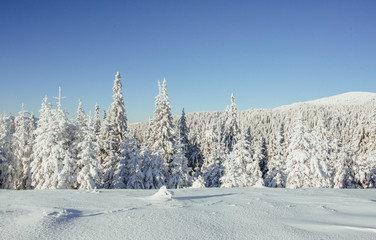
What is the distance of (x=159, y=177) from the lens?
85.7ft

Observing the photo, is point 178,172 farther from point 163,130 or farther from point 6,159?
point 6,159

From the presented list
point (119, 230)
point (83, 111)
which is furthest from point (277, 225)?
point (83, 111)

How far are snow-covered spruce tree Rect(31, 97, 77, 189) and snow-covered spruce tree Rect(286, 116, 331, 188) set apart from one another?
21577mm

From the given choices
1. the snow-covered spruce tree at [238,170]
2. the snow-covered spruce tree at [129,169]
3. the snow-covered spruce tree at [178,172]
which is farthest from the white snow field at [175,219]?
the snow-covered spruce tree at [178,172]

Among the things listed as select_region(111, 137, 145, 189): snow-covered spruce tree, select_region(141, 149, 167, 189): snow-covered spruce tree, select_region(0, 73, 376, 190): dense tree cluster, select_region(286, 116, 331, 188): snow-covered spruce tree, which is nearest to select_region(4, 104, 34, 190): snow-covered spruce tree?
select_region(0, 73, 376, 190): dense tree cluster

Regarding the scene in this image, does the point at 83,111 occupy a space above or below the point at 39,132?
above

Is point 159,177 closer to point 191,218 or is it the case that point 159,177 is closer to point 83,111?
point 191,218

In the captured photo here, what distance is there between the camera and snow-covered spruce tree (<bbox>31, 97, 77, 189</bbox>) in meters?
18.8

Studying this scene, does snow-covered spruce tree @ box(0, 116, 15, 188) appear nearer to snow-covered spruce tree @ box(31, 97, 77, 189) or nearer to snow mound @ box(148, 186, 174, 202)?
snow-covered spruce tree @ box(31, 97, 77, 189)

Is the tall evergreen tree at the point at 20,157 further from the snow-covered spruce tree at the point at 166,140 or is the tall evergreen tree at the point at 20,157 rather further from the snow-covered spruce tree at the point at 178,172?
the snow-covered spruce tree at the point at 178,172

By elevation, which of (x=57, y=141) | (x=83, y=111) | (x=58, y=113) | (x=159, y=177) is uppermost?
(x=83, y=111)

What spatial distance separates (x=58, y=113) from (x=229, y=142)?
34156mm

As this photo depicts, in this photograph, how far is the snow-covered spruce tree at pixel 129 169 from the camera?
24.8 metres

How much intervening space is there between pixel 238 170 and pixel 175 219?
25146 millimetres
